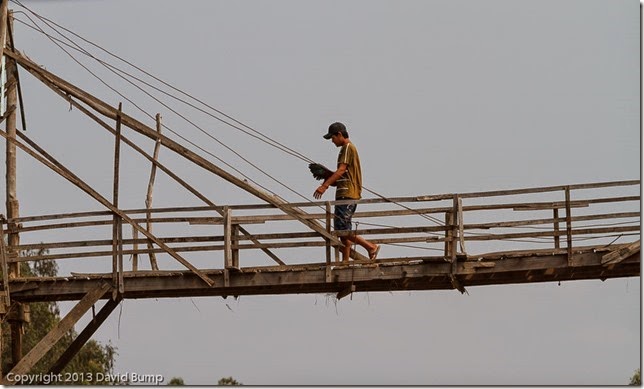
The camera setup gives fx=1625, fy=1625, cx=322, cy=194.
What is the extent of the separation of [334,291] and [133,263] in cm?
286

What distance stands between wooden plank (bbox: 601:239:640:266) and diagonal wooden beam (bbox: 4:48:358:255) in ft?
11.2

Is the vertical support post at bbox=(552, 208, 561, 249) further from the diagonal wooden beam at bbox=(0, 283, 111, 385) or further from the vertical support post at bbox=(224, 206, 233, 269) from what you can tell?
the diagonal wooden beam at bbox=(0, 283, 111, 385)

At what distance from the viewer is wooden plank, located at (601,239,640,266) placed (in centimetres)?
2105

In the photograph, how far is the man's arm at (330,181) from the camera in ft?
71.9

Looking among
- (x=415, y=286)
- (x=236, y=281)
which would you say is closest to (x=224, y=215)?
(x=236, y=281)

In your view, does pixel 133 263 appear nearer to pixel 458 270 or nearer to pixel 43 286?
pixel 43 286

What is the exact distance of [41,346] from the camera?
22.7m

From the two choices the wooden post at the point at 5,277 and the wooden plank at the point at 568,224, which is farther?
the wooden post at the point at 5,277

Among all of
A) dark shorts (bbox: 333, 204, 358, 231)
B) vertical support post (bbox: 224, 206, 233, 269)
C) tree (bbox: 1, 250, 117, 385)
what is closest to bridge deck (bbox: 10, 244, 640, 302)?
vertical support post (bbox: 224, 206, 233, 269)

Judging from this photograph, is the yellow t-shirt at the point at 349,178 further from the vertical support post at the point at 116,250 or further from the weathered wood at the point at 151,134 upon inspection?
the vertical support post at the point at 116,250

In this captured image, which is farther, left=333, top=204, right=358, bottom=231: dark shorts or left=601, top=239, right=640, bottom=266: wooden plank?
left=333, top=204, right=358, bottom=231: dark shorts

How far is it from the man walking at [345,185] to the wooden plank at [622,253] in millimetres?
3080

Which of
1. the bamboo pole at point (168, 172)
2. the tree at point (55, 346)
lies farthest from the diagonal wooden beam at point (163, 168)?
the tree at point (55, 346)

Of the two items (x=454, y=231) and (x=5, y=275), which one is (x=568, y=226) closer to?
(x=454, y=231)
